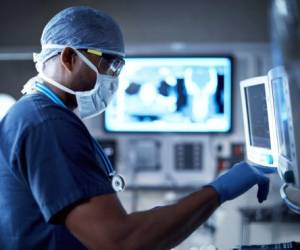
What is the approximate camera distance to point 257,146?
144 centimetres

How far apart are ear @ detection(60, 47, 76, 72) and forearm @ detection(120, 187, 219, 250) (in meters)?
0.41

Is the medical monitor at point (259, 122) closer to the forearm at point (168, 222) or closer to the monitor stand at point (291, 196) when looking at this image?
the monitor stand at point (291, 196)

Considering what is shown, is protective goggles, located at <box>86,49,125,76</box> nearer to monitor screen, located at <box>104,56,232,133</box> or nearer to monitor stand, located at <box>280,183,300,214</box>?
monitor stand, located at <box>280,183,300,214</box>

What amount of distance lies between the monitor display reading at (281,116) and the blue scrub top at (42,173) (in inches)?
17.0

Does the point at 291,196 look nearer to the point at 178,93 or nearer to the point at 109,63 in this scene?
the point at 109,63

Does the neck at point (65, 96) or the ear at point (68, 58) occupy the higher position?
the ear at point (68, 58)

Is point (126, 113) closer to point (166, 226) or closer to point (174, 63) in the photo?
point (174, 63)

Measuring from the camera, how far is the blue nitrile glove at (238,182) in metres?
1.12

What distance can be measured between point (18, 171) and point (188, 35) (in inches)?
93.0

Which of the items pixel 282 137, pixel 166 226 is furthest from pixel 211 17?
pixel 166 226

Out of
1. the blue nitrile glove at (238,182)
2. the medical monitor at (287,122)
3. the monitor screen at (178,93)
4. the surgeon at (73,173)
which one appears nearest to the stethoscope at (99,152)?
the surgeon at (73,173)

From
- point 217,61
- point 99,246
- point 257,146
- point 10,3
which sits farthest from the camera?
point 10,3

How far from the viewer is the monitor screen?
3.07m

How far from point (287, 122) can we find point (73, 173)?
19.5 inches
